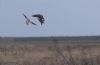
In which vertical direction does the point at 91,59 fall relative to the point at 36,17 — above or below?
below

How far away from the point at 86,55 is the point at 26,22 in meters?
8.45

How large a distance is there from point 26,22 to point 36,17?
32cm

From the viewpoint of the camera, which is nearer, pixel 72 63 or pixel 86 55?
pixel 72 63

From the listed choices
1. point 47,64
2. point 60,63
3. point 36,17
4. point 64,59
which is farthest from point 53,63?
point 36,17

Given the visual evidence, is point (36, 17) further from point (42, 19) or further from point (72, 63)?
point (72, 63)

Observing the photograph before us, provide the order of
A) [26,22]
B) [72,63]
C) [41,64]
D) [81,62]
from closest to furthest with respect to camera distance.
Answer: [26,22]
[72,63]
[81,62]
[41,64]

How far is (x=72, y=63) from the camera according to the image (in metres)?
16.3

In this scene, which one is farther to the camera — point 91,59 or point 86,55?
point 86,55

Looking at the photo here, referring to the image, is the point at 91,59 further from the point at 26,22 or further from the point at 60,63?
the point at 26,22

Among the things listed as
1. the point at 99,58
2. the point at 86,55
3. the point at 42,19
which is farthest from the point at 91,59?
the point at 42,19

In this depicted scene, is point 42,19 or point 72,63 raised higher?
point 42,19

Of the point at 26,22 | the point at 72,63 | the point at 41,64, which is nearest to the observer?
the point at 26,22

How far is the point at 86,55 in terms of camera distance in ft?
64.6

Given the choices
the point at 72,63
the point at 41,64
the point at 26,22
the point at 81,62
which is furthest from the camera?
the point at 41,64
